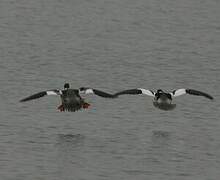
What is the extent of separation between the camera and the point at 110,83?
5706cm

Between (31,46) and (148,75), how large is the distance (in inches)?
427

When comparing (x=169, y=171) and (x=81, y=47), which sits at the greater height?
(x=81, y=47)

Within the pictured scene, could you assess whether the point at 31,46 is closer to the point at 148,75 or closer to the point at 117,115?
the point at 148,75

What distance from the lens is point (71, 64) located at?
206 ft

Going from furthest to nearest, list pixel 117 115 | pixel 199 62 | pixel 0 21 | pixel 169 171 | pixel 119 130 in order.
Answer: pixel 0 21 → pixel 199 62 → pixel 117 115 → pixel 119 130 → pixel 169 171

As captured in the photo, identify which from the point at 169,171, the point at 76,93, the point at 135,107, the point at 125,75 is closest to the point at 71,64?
the point at 125,75

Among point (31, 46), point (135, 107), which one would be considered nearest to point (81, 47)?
point (31, 46)

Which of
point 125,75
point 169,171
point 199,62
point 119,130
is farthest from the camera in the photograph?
point 199,62

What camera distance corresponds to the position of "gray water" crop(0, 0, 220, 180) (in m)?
42.0

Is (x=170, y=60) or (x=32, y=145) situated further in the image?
(x=170, y=60)

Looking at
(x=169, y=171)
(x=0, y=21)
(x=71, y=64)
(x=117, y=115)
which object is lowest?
(x=169, y=171)

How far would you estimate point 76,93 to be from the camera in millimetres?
47031

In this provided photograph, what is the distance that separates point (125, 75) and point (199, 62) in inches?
250

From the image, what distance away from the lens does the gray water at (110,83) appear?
42.0 metres
